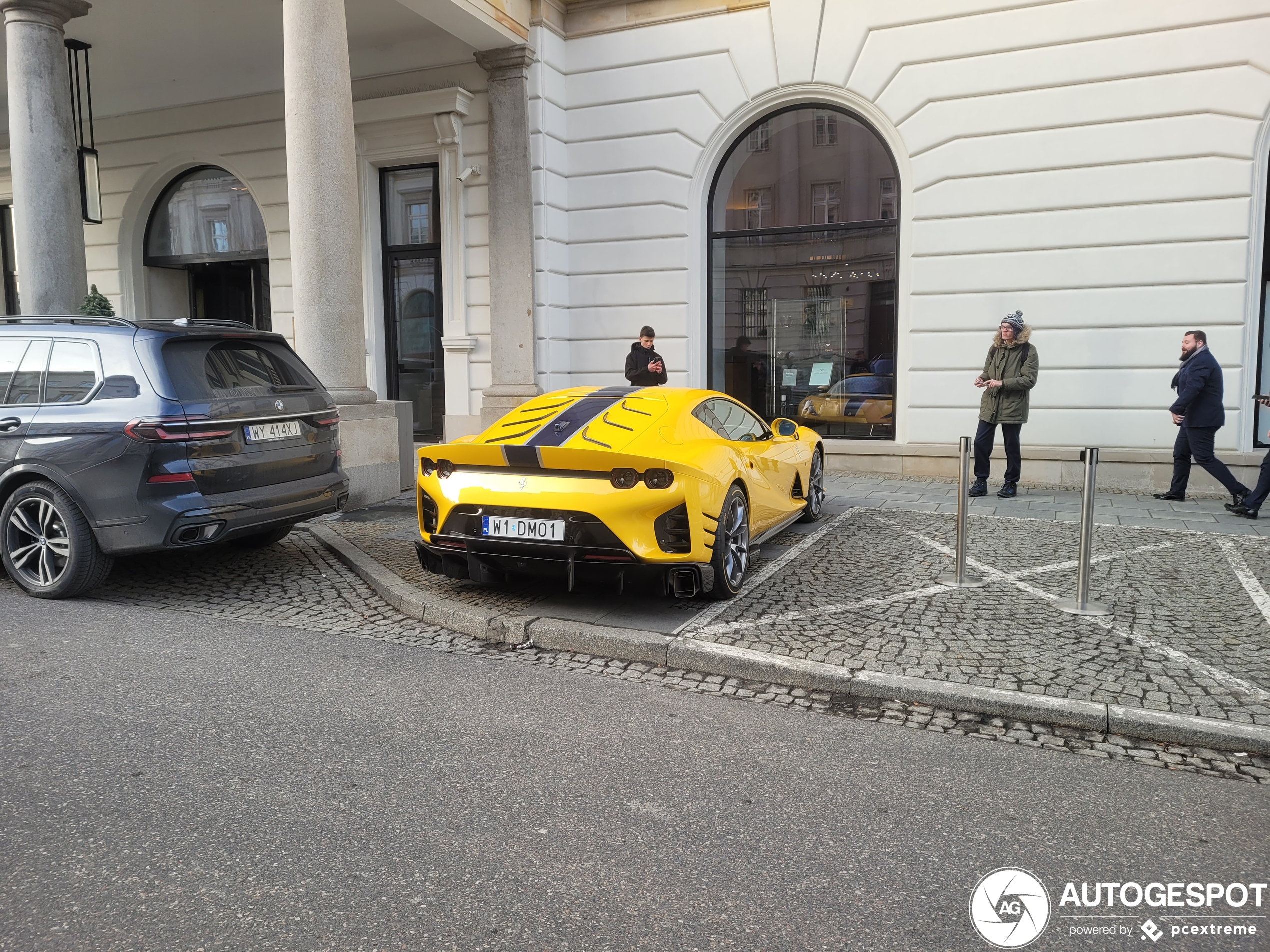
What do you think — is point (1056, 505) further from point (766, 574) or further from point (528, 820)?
point (528, 820)

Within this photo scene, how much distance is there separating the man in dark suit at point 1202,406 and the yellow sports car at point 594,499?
5.83 meters

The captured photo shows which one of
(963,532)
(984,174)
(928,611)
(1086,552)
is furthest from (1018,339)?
(928,611)

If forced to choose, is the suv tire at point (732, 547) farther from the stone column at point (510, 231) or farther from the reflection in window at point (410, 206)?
the reflection in window at point (410, 206)

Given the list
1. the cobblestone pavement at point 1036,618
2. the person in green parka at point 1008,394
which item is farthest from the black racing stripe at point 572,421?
the person in green parka at point 1008,394

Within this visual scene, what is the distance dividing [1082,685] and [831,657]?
1.16 m

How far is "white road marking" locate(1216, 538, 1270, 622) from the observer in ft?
18.6

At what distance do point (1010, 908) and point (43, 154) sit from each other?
1167 cm

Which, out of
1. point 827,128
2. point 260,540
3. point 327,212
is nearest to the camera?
point 260,540

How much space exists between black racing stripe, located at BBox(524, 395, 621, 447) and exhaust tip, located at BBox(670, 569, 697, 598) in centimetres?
102

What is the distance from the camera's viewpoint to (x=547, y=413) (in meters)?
Answer: 6.00

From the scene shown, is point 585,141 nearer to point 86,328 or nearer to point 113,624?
point 86,328

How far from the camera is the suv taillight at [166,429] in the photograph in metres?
5.65

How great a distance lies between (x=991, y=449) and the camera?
10.3 metres

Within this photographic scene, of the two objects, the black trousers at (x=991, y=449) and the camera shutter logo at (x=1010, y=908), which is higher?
the black trousers at (x=991, y=449)
